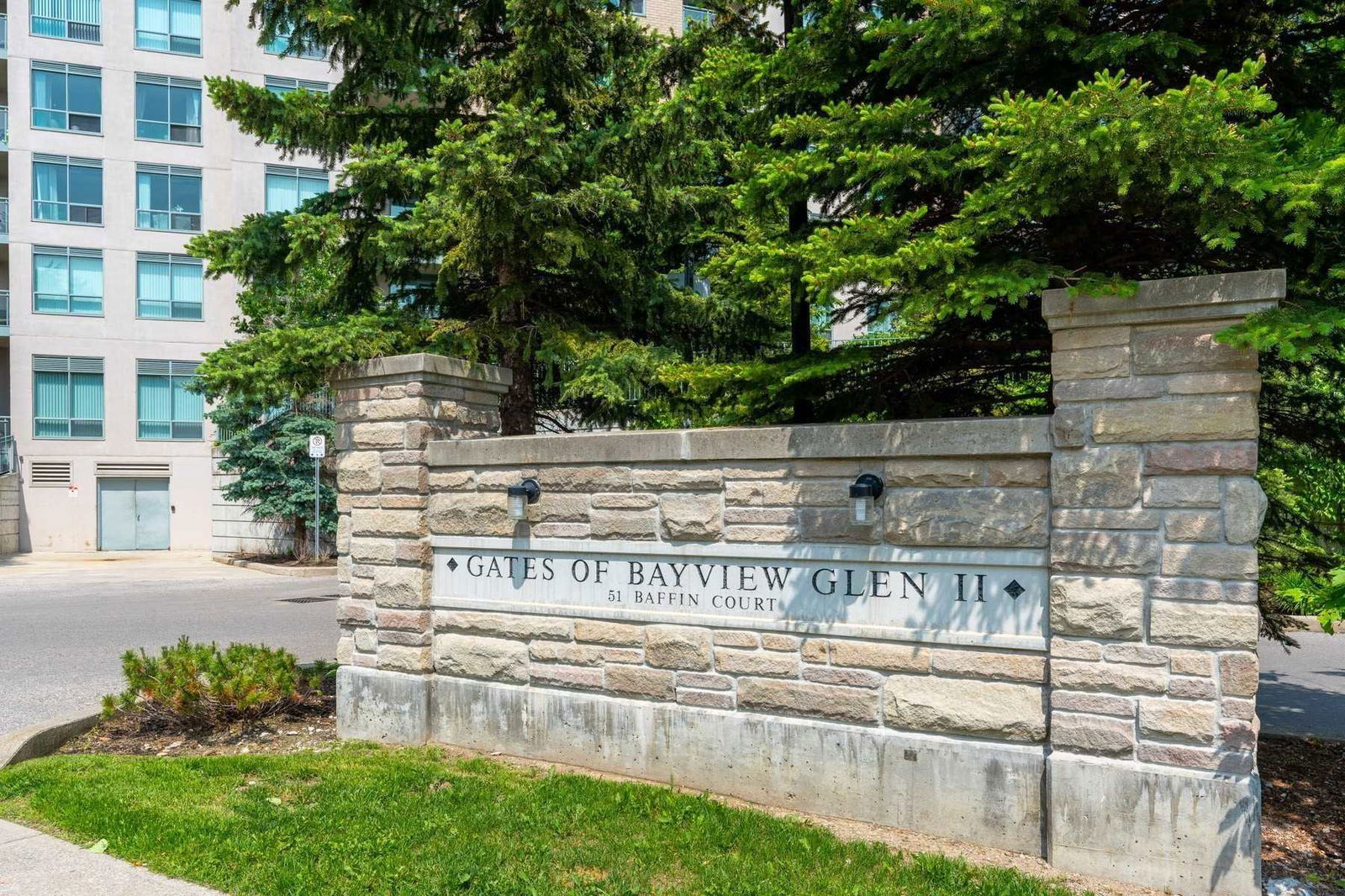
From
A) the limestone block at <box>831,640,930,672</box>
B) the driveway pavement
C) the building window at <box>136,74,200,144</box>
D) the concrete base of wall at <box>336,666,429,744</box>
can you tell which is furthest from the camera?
the building window at <box>136,74,200,144</box>

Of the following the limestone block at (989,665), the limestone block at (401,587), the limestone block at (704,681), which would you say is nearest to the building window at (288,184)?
the limestone block at (401,587)

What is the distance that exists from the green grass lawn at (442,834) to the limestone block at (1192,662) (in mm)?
1199

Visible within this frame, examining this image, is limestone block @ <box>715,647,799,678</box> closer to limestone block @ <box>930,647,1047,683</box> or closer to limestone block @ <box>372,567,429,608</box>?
limestone block @ <box>930,647,1047,683</box>

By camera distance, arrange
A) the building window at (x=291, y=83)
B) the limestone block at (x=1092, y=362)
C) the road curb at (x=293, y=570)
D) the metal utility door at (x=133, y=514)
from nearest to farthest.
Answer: the limestone block at (x=1092, y=362) < the road curb at (x=293, y=570) < the building window at (x=291, y=83) < the metal utility door at (x=133, y=514)

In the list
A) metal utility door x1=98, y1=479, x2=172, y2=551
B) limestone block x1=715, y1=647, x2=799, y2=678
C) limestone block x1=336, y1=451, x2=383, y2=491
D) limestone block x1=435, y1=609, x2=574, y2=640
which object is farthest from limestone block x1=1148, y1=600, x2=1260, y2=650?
metal utility door x1=98, y1=479, x2=172, y2=551

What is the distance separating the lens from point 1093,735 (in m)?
4.74

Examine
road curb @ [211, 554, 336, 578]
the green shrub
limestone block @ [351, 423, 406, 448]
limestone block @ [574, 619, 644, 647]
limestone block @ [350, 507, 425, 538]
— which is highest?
limestone block @ [351, 423, 406, 448]

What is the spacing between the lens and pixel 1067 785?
4781mm

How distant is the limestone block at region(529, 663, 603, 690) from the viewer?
6258mm

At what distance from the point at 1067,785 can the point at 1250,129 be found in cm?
318

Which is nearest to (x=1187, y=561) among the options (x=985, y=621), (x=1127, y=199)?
(x=985, y=621)

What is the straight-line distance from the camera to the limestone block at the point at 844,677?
5340mm

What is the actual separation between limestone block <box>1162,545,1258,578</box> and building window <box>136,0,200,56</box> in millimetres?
32502

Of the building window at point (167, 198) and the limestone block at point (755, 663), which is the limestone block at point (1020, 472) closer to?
the limestone block at point (755, 663)
